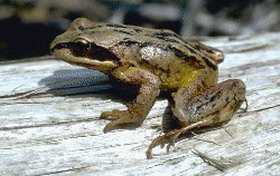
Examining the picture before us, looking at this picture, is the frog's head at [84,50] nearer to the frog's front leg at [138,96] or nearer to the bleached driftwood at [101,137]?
the frog's front leg at [138,96]

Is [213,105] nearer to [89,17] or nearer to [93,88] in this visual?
[93,88]

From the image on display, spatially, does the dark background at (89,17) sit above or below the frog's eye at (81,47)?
below

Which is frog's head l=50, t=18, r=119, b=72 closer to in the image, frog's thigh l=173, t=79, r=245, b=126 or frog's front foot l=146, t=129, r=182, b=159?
A: frog's thigh l=173, t=79, r=245, b=126

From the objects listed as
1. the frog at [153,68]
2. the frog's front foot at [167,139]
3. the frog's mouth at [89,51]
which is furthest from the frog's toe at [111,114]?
the frog's mouth at [89,51]

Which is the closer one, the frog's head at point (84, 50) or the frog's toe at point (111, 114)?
the frog's toe at point (111, 114)

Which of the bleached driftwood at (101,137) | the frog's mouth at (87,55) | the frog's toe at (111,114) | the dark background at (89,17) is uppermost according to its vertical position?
the frog's mouth at (87,55)

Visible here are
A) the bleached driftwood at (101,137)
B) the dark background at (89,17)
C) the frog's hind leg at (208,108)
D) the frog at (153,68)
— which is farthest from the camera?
the dark background at (89,17)

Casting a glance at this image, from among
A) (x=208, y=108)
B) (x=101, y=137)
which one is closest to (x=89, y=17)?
(x=208, y=108)

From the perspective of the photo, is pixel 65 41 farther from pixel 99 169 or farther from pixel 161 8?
pixel 161 8
